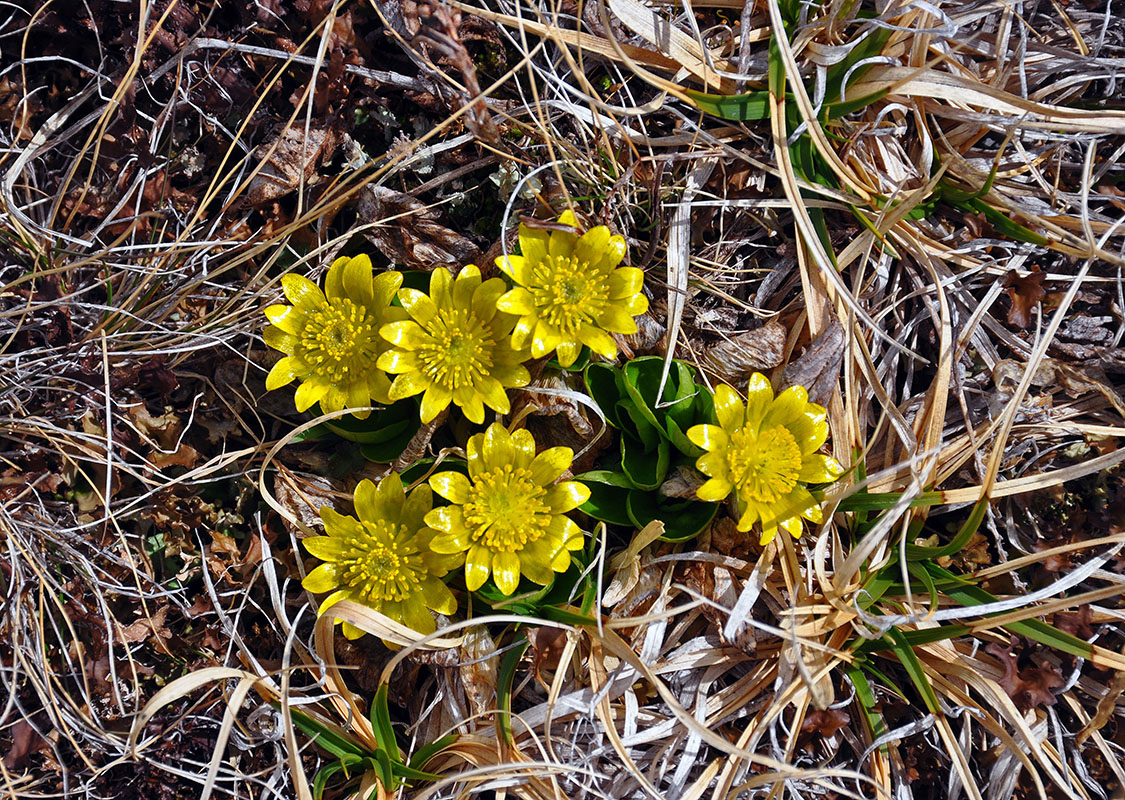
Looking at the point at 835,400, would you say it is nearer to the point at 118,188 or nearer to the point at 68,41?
the point at 118,188

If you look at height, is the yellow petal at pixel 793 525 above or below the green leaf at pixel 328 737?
above

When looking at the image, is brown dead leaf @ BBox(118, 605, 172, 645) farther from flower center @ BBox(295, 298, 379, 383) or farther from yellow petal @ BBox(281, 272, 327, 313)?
yellow petal @ BBox(281, 272, 327, 313)

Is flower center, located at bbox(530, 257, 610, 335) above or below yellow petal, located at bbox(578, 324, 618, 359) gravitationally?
above

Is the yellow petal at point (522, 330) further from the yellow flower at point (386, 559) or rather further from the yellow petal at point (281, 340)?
the yellow petal at point (281, 340)

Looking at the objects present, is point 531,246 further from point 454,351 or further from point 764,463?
point 764,463

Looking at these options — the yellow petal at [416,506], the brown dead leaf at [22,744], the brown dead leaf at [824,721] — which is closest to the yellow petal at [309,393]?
the yellow petal at [416,506]

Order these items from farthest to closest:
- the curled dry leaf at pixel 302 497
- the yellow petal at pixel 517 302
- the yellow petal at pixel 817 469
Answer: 1. the curled dry leaf at pixel 302 497
2. the yellow petal at pixel 817 469
3. the yellow petal at pixel 517 302

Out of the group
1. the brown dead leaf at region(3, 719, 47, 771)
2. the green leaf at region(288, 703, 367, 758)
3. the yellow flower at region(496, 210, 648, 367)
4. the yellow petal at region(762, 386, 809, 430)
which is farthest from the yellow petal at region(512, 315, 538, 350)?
the brown dead leaf at region(3, 719, 47, 771)
